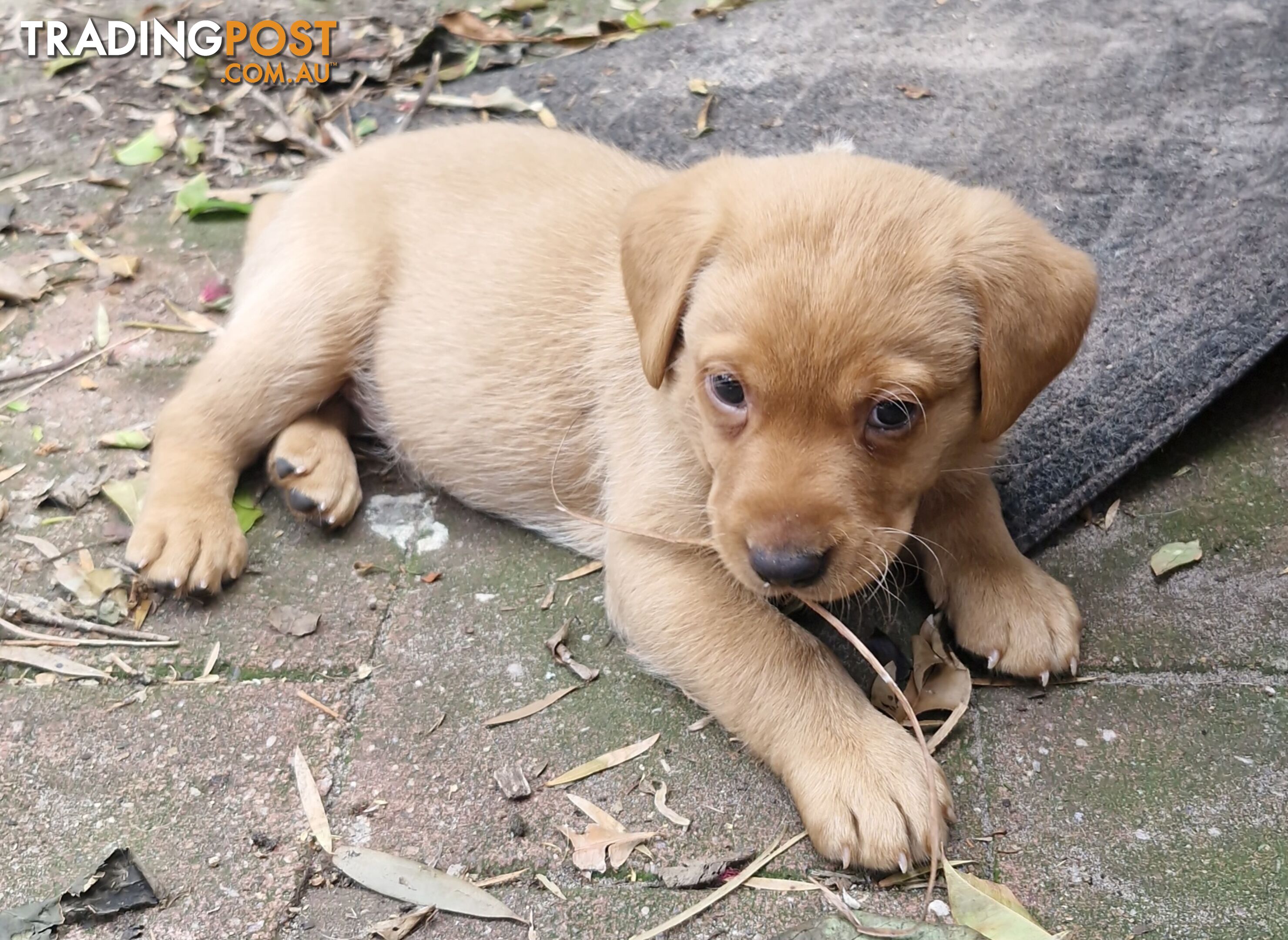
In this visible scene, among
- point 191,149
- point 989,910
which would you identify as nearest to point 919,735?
point 989,910

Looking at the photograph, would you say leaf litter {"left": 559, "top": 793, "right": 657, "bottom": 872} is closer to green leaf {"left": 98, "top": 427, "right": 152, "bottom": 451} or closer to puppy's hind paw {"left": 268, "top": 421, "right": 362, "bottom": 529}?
puppy's hind paw {"left": 268, "top": 421, "right": 362, "bottom": 529}

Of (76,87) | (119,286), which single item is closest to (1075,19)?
(119,286)

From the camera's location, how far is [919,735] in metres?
2.62

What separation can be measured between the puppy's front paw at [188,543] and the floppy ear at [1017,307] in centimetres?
216

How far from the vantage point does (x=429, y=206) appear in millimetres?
3684

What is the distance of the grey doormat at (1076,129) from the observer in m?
3.55

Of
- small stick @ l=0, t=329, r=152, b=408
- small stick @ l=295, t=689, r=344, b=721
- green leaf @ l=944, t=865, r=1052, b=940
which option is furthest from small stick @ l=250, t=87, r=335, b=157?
green leaf @ l=944, t=865, r=1052, b=940

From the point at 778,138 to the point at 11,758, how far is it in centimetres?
371

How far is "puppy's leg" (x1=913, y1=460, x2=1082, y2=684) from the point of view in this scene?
9.34 ft

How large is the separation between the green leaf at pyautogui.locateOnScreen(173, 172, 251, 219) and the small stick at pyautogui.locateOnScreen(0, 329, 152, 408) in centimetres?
87

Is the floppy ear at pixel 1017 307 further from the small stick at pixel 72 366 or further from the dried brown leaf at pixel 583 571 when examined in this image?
the small stick at pixel 72 366

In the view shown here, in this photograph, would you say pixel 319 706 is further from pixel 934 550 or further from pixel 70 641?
pixel 934 550

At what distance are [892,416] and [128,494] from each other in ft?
8.12

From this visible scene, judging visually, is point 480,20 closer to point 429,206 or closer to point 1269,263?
point 429,206
